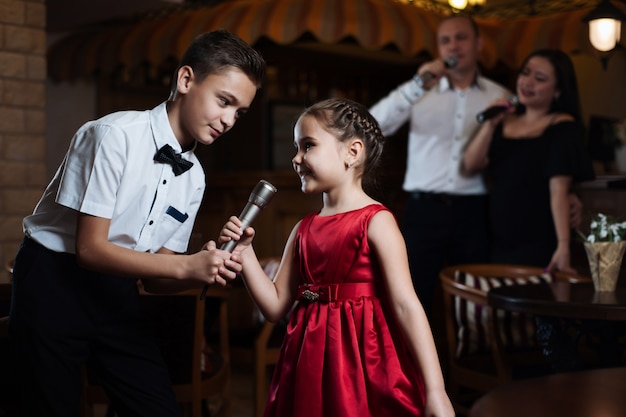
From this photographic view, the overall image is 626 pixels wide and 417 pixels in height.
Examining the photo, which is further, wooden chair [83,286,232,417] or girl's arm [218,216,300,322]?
wooden chair [83,286,232,417]

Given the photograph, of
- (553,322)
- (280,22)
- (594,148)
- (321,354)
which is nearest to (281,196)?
(280,22)

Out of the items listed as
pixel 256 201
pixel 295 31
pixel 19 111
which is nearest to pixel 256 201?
pixel 256 201

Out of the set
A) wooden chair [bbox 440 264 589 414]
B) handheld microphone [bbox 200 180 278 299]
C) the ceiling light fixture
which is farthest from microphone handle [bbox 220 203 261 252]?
the ceiling light fixture

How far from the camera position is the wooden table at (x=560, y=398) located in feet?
4.09

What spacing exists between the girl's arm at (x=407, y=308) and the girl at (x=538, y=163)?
6.03ft

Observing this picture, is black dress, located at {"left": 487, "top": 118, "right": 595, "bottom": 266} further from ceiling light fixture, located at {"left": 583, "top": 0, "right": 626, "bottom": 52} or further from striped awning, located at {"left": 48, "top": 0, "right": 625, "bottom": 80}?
striped awning, located at {"left": 48, "top": 0, "right": 625, "bottom": 80}

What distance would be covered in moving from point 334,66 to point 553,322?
19.9 ft

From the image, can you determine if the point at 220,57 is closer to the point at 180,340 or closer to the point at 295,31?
the point at 180,340

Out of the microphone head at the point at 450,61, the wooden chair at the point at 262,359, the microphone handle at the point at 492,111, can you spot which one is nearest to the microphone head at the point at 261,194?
the wooden chair at the point at 262,359

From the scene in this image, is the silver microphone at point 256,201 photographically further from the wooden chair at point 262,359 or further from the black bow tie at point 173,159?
the wooden chair at point 262,359

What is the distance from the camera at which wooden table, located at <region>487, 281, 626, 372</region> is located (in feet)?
7.94

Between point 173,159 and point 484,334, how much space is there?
1.86 metres

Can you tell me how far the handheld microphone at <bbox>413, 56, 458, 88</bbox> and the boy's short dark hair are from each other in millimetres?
2005

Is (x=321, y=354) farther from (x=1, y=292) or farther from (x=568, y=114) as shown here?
(x=568, y=114)
